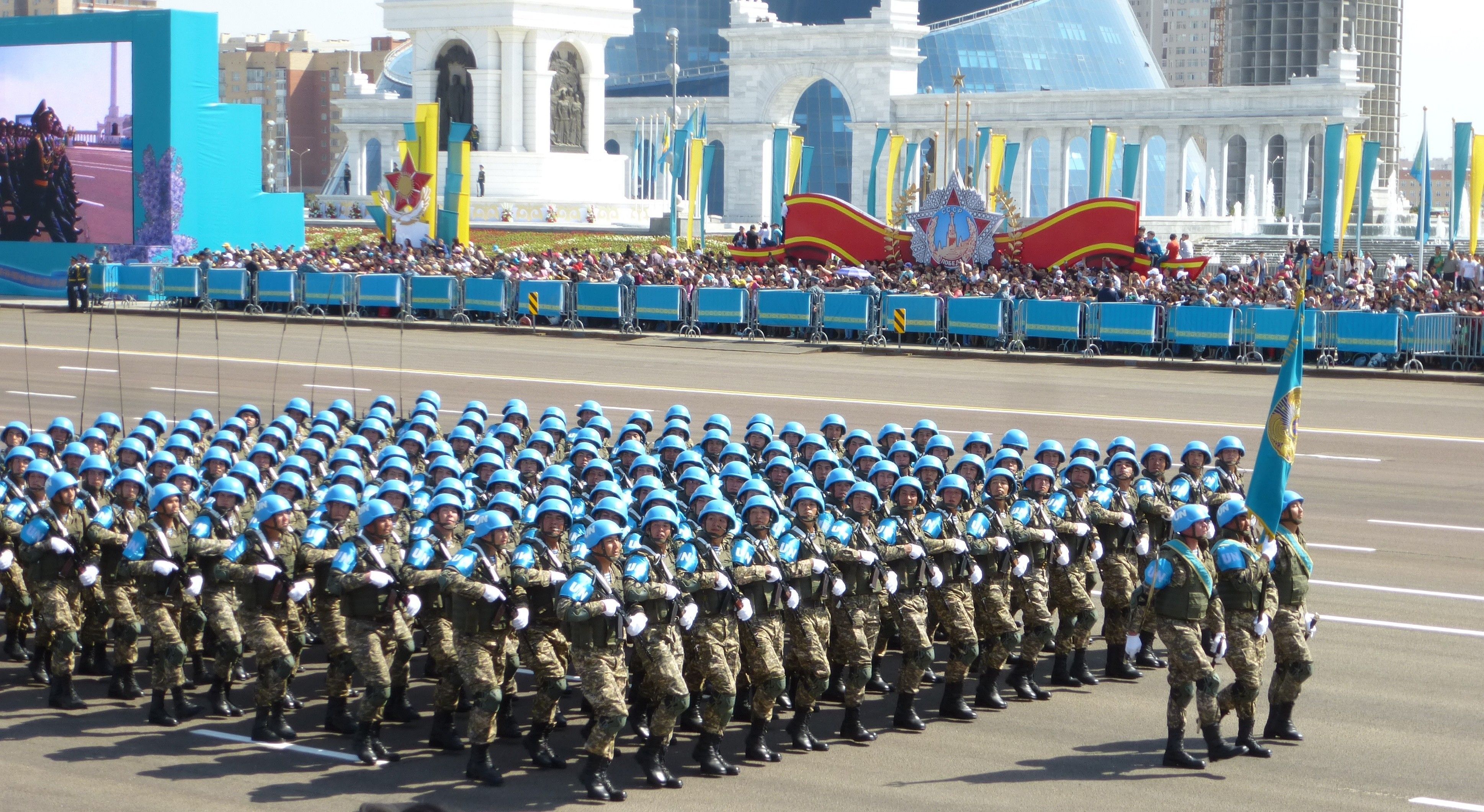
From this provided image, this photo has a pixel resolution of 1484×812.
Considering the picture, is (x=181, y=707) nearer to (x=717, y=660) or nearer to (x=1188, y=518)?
(x=717, y=660)

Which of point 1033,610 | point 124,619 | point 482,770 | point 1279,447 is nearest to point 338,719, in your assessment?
point 482,770

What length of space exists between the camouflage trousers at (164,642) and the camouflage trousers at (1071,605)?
652 centimetres

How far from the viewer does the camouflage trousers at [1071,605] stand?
536 inches

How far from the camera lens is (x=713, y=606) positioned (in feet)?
37.7

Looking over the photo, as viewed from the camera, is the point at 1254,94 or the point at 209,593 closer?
the point at 209,593

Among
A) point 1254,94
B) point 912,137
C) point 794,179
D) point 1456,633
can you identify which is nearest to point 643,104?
point 912,137

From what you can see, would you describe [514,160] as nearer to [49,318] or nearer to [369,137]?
[49,318]

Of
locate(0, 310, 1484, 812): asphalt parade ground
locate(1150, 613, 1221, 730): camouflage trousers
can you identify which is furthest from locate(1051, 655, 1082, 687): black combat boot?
locate(1150, 613, 1221, 730): camouflage trousers

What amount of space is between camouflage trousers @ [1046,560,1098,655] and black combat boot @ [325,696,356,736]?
5386mm

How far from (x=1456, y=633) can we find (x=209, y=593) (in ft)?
33.6

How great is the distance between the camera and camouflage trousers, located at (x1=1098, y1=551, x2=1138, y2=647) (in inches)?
557

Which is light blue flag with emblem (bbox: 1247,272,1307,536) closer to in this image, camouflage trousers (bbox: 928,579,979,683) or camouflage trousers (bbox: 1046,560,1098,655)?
camouflage trousers (bbox: 1046,560,1098,655)

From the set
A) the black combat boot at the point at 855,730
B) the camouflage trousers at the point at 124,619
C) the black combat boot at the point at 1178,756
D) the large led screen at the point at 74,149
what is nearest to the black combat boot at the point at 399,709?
the camouflage trousers at the point at 124,619

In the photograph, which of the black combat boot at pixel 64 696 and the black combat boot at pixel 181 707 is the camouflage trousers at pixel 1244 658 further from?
the black combat boot at pixel 64 696
